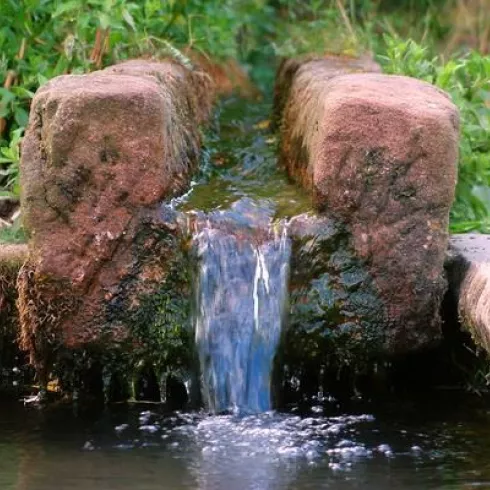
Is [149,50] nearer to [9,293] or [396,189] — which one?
[9,293]

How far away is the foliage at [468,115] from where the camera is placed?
655 cm

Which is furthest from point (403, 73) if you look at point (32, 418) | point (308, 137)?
point (32, 418)

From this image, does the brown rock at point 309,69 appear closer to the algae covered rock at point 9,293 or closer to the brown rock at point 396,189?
the brown rock at point 396,189

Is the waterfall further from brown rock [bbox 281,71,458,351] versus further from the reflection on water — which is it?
brown rock [bbox 281,71,458,351]

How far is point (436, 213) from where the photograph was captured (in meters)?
5.49

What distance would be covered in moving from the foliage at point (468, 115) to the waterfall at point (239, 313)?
3.84ft

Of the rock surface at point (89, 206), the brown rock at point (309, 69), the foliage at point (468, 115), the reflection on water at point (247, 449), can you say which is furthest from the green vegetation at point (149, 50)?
the reflection on water at point (247, 449)

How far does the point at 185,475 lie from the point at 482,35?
854cm

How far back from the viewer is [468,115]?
22.8ft

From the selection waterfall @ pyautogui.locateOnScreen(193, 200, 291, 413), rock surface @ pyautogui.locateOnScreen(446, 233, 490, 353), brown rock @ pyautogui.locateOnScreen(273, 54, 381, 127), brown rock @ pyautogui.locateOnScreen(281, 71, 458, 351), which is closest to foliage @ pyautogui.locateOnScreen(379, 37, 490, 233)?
brown rock @ pyautogui.locateOnScreen(273, 54, 381, 127)

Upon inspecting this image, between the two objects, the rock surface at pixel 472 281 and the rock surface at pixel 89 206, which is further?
the rock surface at pixel 89 206

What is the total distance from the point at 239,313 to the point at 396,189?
34.0 inches

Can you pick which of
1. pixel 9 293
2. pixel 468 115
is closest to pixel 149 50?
pixel 468 115

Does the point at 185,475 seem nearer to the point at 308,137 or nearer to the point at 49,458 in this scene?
the point at 49,458
